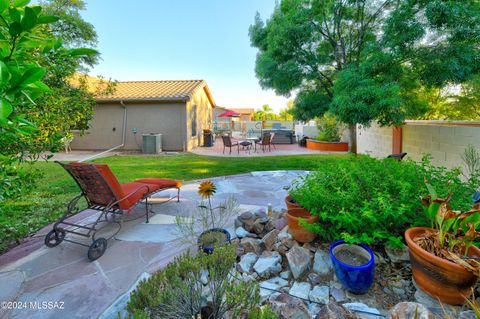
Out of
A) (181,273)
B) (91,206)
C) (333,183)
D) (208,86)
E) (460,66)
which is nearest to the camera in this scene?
(181,273)

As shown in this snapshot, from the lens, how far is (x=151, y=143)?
1191cm

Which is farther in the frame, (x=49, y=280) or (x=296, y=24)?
(x=296, y=24)

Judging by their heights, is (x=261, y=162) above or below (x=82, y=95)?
below

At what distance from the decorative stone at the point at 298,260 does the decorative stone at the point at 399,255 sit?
0.77m

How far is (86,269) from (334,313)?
246 centimetres

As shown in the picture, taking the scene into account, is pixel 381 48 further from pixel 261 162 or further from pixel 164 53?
pixel 164 53

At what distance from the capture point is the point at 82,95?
3686 mm

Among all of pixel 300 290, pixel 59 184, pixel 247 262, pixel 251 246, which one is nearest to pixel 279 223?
pixel 251 246

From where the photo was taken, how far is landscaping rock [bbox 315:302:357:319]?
1622 mm

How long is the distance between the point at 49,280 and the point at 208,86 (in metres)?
15.4

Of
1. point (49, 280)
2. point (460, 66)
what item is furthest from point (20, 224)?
point (460, 66)

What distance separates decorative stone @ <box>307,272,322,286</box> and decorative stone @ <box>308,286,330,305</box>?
0.09 metres

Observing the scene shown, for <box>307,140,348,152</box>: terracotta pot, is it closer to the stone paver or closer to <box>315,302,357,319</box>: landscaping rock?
the stone paver

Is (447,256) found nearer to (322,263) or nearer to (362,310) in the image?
(362,310)
